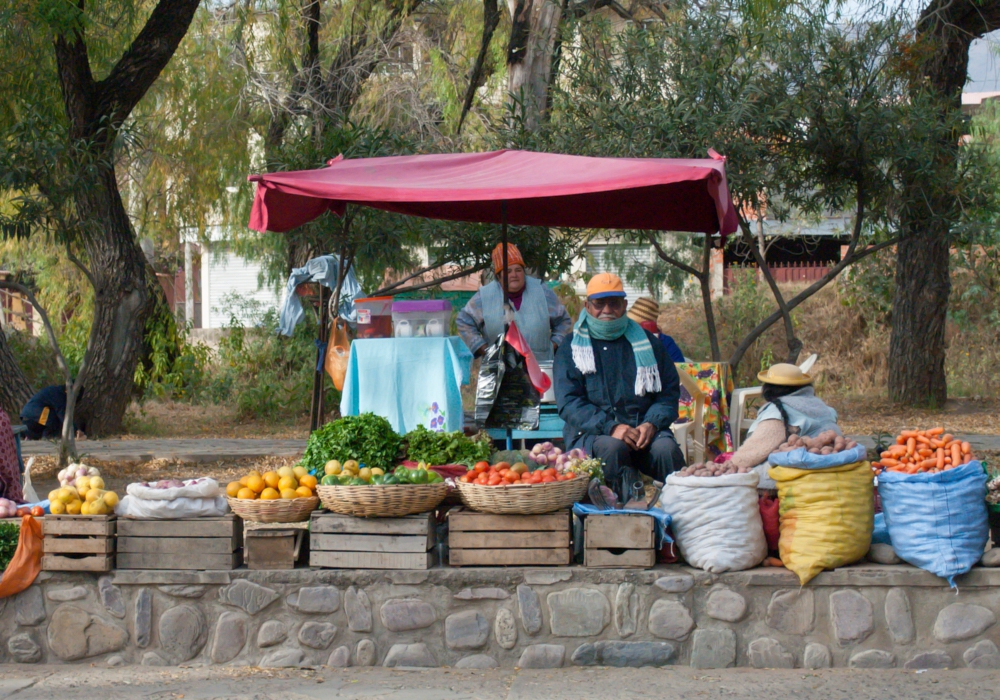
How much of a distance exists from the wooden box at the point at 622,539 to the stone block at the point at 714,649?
390 millimetres

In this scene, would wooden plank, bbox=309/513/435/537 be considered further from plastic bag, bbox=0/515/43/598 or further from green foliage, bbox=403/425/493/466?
plastic bag, bbox=0/515/43/598

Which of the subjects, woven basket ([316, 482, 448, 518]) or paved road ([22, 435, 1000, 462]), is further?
paved road ([22, 435, 1000, 462])

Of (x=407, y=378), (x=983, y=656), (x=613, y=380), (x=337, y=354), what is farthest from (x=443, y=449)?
(x=337, y=354)

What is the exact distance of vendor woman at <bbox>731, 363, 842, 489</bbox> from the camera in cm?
475

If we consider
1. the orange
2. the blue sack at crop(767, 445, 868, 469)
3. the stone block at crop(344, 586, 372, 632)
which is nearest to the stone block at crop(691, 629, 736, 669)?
the blue sack at crop(767, 445, 868, 469)

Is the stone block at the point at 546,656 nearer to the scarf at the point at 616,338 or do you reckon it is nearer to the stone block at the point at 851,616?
the stone block at the point at 851,616

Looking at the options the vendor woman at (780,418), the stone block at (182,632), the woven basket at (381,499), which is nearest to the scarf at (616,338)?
the vendor woman at (780,418)

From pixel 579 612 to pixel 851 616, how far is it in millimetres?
1185

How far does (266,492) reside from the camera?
4.57m

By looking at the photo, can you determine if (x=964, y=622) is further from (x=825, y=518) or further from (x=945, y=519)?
(x=825, y=518)

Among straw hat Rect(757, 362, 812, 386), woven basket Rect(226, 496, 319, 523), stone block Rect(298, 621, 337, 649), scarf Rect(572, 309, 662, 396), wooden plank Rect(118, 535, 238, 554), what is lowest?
stone block Rect(298, 621, 337, 649)

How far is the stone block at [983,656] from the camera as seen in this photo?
425 cm

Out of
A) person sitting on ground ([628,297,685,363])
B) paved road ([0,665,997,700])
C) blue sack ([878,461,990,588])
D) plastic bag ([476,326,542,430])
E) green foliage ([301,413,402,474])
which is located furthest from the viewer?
person sitting on ground ([628,297,685,363])

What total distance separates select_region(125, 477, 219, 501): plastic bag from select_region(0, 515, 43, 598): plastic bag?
0.49 m
